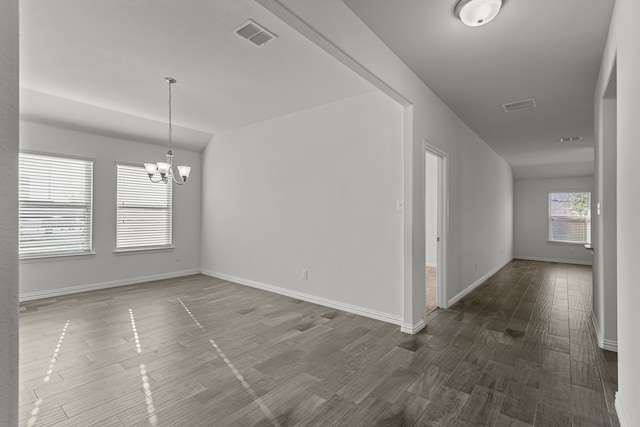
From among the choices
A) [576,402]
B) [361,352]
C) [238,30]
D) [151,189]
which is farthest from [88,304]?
[576,402]

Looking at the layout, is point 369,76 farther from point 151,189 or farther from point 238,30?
point 151,189

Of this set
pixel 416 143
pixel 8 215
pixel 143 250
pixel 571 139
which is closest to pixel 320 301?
pixel 416 143

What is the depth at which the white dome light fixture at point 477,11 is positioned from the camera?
2171mm

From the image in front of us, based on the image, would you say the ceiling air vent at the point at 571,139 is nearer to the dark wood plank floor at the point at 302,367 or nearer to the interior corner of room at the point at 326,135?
the interior corner of room at the point at 326,135

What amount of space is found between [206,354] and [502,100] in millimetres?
4387

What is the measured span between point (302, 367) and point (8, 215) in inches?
89.4

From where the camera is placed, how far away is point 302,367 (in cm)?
259

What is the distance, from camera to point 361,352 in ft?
9.40

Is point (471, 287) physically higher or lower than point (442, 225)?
lower

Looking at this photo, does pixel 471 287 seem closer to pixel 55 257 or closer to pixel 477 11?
pixel 477 11

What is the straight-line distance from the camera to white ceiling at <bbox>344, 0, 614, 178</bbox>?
7.61ft

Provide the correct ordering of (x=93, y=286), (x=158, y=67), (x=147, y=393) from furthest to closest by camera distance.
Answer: (x=93, y=286)
(x=158, y=67)
(x=147, y=393)

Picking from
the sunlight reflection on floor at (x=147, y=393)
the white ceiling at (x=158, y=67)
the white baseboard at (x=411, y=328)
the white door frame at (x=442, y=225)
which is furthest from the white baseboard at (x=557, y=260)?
the sunlight reflection on floor at (x=147, y=393)

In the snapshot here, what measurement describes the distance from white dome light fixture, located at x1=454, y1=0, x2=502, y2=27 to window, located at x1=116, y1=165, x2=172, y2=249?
5438 mm
